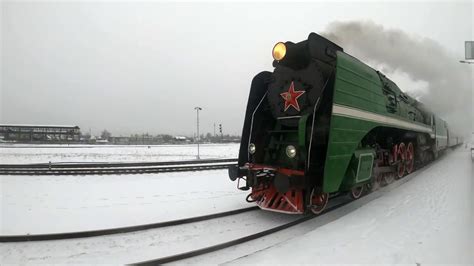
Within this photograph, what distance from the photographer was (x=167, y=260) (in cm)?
370

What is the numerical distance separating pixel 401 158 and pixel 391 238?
575 cm

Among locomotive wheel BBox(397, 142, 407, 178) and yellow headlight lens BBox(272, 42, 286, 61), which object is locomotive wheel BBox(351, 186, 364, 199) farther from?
yellow headlight lens BBox(272, 42, 286, 61)

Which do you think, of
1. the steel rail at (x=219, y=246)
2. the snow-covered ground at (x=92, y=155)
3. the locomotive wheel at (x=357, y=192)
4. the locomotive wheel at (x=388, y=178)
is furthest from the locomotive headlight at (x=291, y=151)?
the snow-covered ground at (x=92, y=155)

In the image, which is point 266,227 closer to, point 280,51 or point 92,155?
point 280,51

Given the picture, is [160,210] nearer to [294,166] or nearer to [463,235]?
[294,166]

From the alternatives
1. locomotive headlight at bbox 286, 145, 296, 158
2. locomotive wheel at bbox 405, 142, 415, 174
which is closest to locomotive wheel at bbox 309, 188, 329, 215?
locomotive headlight at bbox 286, 145, 296, 158

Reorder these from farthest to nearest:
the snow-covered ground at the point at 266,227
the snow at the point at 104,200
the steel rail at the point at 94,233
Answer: the snow at the point at 104,200 → the steel rail at the point at 94,233 → the snow-covered ground at the point at 266,227

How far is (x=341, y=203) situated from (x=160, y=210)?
423cm

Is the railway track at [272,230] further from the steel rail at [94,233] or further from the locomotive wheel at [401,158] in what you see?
the steel rail at [94,233]

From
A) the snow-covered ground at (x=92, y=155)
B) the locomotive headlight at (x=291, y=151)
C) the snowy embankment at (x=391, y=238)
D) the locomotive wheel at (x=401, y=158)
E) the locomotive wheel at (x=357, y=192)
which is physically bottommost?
the snow-covered ground at (x=92, y=155)

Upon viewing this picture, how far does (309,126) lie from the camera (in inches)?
211

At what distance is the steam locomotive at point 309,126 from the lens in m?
5.17

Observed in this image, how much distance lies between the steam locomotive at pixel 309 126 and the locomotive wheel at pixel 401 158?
2.52m

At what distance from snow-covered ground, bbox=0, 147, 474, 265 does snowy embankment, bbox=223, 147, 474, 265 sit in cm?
1
